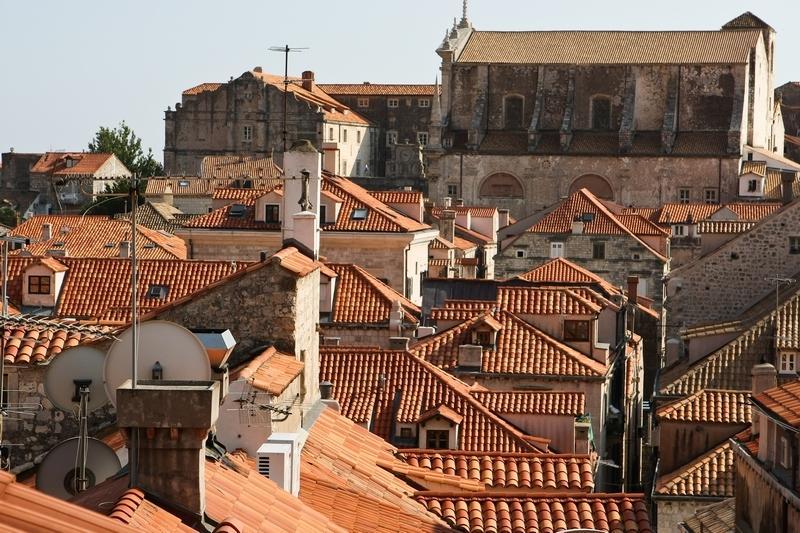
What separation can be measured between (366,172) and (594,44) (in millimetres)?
22583

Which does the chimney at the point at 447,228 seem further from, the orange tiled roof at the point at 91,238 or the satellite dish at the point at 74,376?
the satellite dish at the point at 74,376

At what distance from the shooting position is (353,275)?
35.4 metres

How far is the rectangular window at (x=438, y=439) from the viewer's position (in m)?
24.8

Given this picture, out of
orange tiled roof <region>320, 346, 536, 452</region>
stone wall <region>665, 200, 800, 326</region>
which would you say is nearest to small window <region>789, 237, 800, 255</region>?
stone wall <region>665, 200, 800, 326</region>

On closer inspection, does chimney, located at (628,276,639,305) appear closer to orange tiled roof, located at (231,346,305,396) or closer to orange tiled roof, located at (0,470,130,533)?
orange tiled roof, located at (231,346,305,396)

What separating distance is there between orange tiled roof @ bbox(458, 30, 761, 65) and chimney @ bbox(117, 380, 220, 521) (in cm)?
8356

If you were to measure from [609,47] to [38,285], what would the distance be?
65.2m

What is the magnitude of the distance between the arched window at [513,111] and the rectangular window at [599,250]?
3242 centimetres

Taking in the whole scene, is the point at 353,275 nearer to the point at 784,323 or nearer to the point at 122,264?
the point at 122,264

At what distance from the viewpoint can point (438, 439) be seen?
25016 mm

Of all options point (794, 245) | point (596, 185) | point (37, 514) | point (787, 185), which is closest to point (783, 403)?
point (37, 514)

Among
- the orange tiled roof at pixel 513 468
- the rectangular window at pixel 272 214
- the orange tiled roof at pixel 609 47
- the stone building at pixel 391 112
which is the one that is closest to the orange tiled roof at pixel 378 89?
the stone building at pixel 391 112

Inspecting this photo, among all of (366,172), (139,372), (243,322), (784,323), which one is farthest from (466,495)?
(366,172)

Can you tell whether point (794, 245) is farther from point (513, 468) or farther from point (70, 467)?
point (70, 467)
